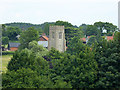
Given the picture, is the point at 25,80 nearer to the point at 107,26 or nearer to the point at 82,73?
the point at 82,73

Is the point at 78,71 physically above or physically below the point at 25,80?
above

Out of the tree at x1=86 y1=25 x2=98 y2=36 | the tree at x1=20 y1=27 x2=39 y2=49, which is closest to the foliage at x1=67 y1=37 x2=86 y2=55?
the tree at x1=20 y1=27 x2=39 y2=49

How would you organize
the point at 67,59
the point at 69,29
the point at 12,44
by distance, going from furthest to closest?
1. the point at 12,44
2. the point at 69,29
3. the point at 67,59

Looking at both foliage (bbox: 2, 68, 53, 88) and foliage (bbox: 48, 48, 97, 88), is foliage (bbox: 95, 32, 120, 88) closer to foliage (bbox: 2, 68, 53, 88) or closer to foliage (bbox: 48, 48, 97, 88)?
foliage (bbox: 48, 48, 97, 88)

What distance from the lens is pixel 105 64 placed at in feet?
109

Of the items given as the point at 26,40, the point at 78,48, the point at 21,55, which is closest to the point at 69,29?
A: the point at 26,40

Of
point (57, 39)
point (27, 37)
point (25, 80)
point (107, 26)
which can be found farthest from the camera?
point (107, 26)

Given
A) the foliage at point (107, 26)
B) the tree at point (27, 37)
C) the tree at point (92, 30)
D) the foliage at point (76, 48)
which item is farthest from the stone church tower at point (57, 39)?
the foliage at point (107, 26)

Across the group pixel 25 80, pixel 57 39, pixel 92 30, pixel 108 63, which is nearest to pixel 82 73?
pixel 108 63

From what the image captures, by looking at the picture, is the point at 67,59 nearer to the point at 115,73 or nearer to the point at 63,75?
the point at 63,75

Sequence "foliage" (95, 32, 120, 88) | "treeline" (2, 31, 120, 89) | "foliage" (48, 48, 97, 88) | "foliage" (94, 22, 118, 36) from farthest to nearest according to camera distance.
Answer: "foliage" (94, 22, 118, 36)
"foliage" (48, 48, 97, 88)
"treeline" (2, 31, 120, 89)
"foliage" (95, 32, 120, 88)

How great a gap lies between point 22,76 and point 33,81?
7.60 feet

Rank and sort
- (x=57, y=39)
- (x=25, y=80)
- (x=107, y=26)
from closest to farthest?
(x=25, y=80) < (x=57, y=39) < (x=107, y=26)

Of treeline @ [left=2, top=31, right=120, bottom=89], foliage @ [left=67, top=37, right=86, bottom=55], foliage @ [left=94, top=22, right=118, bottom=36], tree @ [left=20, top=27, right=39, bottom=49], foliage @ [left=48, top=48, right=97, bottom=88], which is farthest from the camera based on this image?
foliage @ [left=94, top=22, right=118, bottom=36]
